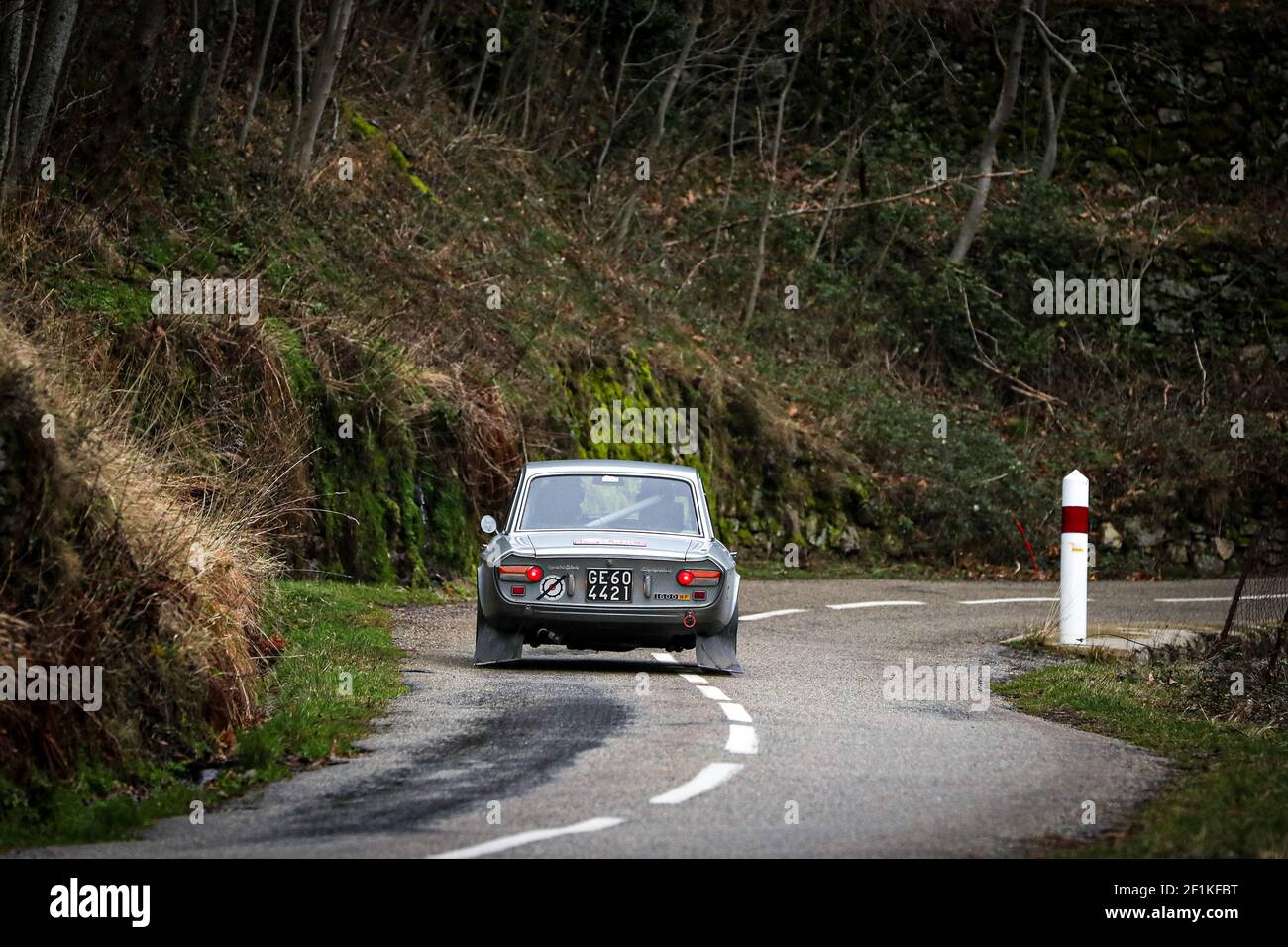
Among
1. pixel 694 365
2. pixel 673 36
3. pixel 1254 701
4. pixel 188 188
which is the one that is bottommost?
pixel 1254 701

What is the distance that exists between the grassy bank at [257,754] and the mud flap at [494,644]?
0.68 meters

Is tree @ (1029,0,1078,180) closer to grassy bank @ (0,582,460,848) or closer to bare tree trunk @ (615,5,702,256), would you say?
bare tree trunk @ (615,5,702,256)

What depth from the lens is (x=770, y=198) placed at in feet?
120

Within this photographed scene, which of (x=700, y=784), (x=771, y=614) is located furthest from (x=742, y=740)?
(x=771, y=614)

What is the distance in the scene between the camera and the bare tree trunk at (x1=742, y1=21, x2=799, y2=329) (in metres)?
34.8

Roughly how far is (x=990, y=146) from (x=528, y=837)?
33.3 metres

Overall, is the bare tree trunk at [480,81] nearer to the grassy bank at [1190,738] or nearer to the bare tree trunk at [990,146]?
the bare tree trunk at [990,146]

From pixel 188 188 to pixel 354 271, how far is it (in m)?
2.91

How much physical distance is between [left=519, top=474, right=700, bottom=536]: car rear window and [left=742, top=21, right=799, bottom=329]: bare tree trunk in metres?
19.5

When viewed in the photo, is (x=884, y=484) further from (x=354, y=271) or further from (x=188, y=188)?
(x=188, y=188)

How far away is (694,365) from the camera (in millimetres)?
30094

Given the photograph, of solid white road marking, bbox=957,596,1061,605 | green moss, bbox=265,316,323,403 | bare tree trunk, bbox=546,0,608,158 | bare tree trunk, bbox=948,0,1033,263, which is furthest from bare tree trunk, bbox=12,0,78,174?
bare tree trunk, bbox=948,0,1033,263
